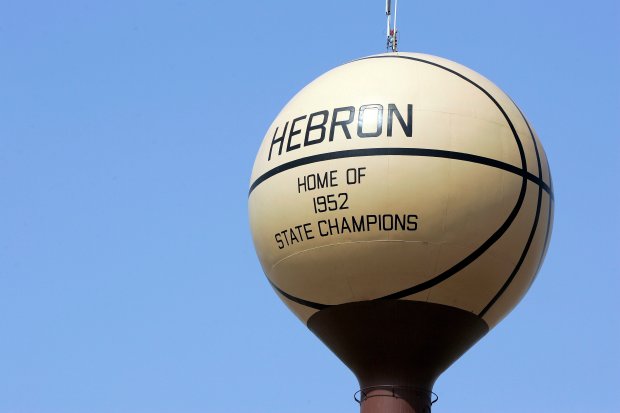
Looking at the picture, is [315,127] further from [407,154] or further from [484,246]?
[484,246]

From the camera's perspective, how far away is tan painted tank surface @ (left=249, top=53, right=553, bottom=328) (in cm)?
1956

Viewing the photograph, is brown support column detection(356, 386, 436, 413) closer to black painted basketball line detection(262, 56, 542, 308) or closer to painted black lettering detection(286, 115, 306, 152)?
black painted basketball line detection(262, 56, 542, 308)

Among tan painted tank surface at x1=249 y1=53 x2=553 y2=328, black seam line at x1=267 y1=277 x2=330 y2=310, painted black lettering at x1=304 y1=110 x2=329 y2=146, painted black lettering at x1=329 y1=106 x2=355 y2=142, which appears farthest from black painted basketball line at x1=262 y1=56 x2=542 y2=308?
painted black lettering at x1=304 y1=110 x2=329 y2=146

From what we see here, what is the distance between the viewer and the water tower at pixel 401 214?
19.6 metres

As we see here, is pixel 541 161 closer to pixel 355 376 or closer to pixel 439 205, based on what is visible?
pixel 439 205

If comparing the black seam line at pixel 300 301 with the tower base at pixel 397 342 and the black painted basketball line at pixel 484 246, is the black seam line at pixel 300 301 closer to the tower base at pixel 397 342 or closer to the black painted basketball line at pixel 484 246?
the tower base at pixel 397 342

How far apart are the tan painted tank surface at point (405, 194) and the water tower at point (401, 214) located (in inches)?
0.8

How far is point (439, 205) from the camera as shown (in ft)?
64.0

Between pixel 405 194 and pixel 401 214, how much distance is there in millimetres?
290

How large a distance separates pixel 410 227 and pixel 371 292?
120 cm

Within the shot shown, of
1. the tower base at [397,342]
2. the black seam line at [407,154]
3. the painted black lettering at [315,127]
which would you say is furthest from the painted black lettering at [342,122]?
the tower base at [397,342]

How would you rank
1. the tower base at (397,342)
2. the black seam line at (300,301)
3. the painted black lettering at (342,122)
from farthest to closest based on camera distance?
the black seam line at (300,301) → the tower base at (397,342) → the painted black lettering at (342,122)

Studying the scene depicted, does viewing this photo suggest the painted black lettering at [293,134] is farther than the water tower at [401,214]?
Yes

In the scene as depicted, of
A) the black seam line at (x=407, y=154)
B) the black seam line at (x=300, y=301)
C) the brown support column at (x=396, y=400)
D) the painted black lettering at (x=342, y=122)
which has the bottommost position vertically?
the brown support column at (x=396, y=400)
